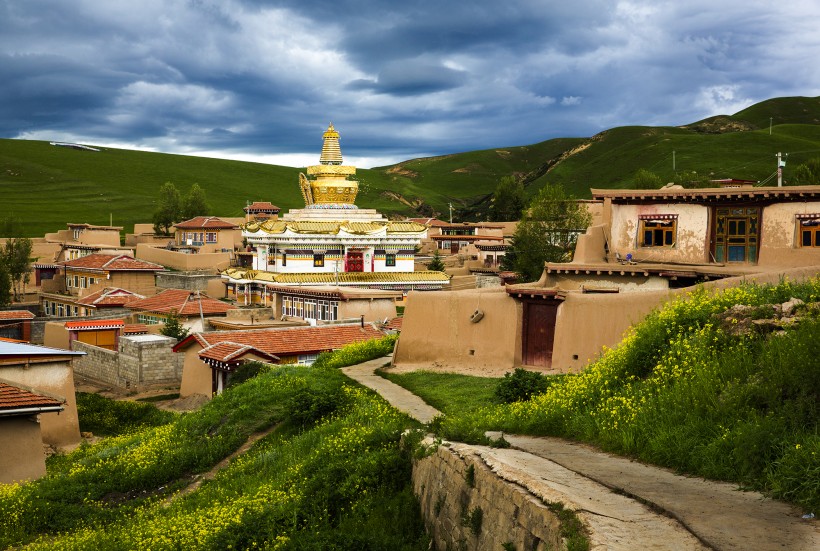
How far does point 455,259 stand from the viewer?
261 ft

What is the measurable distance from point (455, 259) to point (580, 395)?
6373 cm

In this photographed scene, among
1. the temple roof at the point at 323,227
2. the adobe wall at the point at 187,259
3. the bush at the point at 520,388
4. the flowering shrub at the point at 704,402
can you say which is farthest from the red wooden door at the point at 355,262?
the flowering shrub at the point at 704,402

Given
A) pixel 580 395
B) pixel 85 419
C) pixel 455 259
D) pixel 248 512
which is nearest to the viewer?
pixel 248 512

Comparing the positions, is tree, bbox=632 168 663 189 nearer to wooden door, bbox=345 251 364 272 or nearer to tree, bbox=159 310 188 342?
wooden door, bbox=345 251 364 272

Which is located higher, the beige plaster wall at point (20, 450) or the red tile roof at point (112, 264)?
the red tile roof at point (112, 264)

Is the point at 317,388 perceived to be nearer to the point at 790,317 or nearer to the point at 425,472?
the point at 425,472

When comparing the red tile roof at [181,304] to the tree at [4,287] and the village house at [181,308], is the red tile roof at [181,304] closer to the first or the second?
the village house at [181,308]

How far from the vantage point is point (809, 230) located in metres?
25.0

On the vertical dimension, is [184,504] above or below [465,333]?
below

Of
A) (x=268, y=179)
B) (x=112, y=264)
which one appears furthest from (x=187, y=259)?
(x=268, y=179)

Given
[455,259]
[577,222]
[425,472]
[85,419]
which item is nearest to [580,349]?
[425,472]

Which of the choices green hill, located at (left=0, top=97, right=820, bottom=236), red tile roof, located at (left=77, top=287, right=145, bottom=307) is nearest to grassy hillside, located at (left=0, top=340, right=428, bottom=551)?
red tile roof, located at (left=77, top=287, right=145, bottom=307)

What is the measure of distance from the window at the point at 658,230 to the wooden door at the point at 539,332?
667 centimetres

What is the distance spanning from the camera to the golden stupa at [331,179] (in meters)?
60.9
